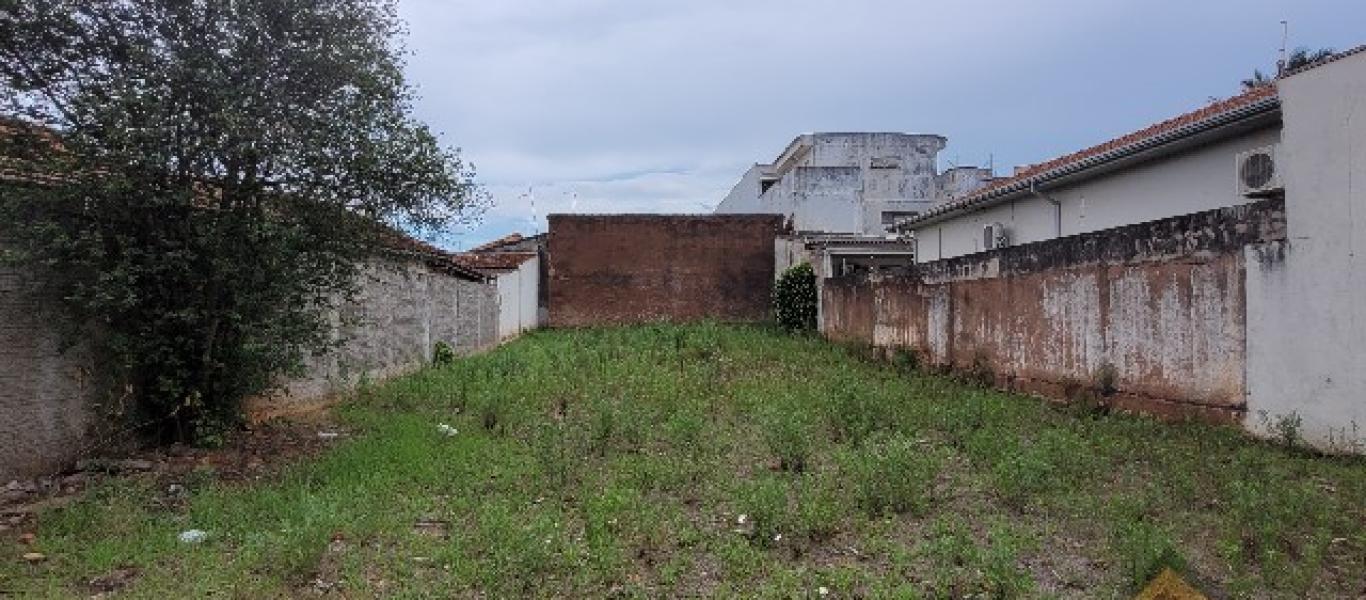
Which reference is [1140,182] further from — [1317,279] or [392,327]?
[392,327]

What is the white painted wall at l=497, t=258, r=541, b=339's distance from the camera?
24438mm

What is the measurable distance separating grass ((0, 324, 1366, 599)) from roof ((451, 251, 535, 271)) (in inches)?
627

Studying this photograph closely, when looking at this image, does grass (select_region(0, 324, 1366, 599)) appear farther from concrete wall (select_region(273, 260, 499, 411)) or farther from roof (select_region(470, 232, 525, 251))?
roof (select_region(470, 232, 525, 251))

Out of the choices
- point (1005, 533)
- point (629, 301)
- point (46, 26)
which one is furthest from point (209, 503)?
point (629, 301)

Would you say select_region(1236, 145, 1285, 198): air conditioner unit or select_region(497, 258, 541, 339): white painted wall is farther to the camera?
select_region(497, 258, 541, 339): white painted wall

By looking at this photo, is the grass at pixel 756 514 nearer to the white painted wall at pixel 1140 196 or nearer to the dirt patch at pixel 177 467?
the dirt patch at pixel 177 467

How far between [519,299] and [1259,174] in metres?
21.3

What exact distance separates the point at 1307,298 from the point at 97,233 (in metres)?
9.26

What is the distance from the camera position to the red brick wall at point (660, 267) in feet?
94.5

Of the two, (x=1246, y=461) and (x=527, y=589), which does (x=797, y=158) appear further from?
(x=527, y=589)

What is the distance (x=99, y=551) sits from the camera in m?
5.27

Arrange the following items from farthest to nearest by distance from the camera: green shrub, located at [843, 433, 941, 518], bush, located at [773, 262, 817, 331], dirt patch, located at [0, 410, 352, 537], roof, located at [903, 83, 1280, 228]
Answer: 1. bush, located at [773, 262, 817, 331]
2. roof, located at [903, 83, 1280, 228]
3. dirt patch, located at [0, 410, 352, 537]
4. green shrub, located at [843, 433, 941, 518]

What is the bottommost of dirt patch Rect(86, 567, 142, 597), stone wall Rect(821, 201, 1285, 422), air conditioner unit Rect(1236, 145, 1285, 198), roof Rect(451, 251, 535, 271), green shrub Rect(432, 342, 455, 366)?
dirt patch Rect(86, 567, 142, 597)

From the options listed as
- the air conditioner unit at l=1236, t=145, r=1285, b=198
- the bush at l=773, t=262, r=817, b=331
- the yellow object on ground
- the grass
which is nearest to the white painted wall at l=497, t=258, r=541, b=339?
the bush at l=773, t=262, r=817, b=331
